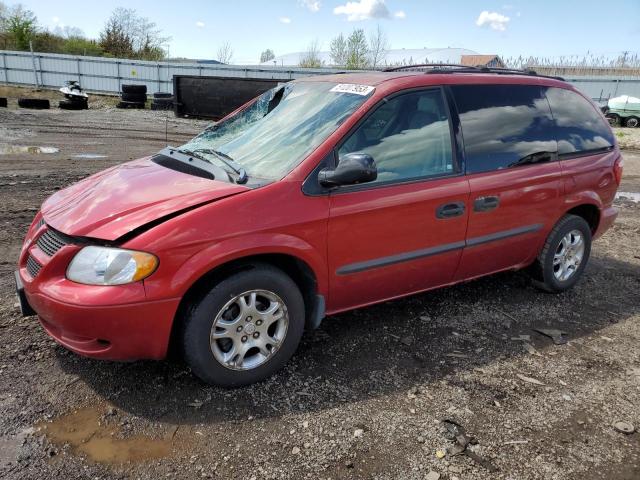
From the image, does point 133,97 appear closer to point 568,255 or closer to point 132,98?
point 132,98

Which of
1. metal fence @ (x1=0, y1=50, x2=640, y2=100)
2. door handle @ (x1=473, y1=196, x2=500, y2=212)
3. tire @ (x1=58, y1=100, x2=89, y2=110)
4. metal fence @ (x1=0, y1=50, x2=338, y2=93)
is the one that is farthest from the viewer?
metal fence @ (x1=0, y1=50, x2=338, y2=93)

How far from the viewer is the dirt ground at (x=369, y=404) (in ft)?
8.07

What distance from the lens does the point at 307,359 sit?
3340mm

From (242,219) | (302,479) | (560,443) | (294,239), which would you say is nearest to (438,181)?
(294,239)

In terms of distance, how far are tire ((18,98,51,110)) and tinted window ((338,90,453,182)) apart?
21.9 m

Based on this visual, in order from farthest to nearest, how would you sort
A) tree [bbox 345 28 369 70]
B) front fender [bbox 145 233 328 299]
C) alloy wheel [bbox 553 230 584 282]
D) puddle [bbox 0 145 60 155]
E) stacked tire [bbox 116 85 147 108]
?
tree [bbox 345 28 369 70] → stacked tire [bbox 116 85 147 108] → puddle [bbox 0 145 60 155] → alloy wheel [bbox 553 230 584 282] → front fender [bbox 145 233 328 299]

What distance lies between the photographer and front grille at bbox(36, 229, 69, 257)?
2757 mm

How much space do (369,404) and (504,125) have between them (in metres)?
2.36

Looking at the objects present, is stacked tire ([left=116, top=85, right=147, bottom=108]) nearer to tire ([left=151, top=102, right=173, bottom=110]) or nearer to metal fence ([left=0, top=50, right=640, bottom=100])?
tire ([left=151, top=102, right=173, bottom=110])

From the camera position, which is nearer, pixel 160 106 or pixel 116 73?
pixel 160 106

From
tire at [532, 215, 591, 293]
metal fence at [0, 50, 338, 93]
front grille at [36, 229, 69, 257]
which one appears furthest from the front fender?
metal fence at [0, 50, 338, 93]

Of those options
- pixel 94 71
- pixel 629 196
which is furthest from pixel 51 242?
pixel 94 71

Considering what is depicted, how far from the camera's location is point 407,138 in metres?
3.42

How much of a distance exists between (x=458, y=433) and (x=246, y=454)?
1122 millimetres
